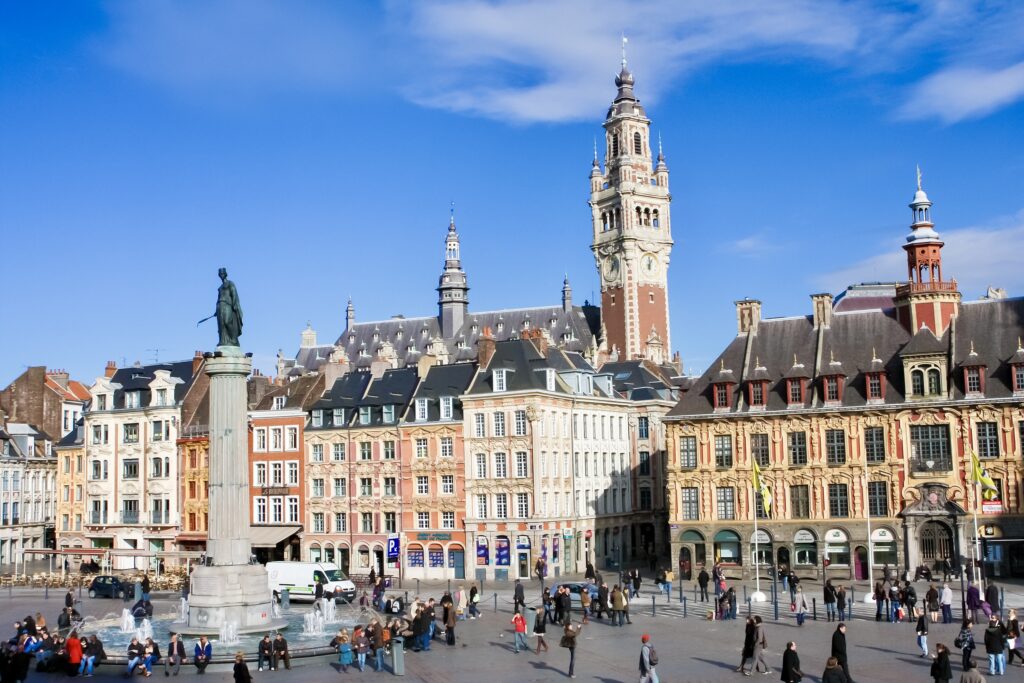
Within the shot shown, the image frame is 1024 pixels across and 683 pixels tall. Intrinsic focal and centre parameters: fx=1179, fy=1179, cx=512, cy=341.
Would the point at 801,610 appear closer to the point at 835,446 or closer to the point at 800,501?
the point at 800,501

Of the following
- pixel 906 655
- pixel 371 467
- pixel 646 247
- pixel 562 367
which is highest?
pixel 646 247

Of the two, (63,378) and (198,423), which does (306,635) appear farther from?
(63,378)

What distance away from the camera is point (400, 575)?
65500 mm

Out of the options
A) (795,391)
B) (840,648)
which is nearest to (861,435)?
(795,391)

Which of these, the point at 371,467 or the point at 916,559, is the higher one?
the point at 371,467

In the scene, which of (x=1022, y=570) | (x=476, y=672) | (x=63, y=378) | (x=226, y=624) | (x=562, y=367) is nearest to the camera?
(x=476, y=672)

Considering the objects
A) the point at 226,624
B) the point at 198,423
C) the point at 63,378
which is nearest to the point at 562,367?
the point at 198,423

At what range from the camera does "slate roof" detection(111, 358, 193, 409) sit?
80312 mm

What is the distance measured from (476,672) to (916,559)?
106 ft

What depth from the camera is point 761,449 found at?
61.4m

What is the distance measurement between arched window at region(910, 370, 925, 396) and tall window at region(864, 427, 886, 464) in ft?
8.07

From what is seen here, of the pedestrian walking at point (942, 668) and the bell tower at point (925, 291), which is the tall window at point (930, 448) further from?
the pedestrian walking at point (942, 668)

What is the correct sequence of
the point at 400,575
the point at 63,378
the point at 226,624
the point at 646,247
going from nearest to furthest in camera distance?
the point at 226,624
the point at 400,575
the point at 63,378
the point at 646,247

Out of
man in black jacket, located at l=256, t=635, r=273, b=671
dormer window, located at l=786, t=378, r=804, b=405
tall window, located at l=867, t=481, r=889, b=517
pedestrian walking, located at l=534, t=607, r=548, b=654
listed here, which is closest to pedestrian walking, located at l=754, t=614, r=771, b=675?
pedestrian walking, located at l=534, t=607, r=548, b=654
